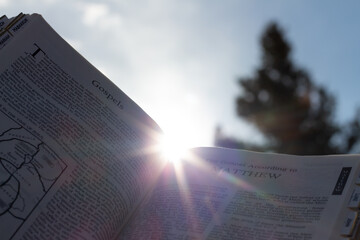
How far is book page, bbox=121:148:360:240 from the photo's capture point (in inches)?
33.8

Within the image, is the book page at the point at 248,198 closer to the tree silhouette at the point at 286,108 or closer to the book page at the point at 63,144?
the book page at the point at 63,144

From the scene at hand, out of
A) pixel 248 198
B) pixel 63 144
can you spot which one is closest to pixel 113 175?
pixel 63 144

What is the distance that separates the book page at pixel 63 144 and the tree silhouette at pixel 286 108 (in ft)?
33.8

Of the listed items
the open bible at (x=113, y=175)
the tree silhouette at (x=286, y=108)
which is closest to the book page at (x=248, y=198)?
the open bible at (x=113, y=175)

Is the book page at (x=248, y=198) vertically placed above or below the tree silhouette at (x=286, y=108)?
below

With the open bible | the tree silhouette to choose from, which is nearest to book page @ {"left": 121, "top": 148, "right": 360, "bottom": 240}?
the open bible

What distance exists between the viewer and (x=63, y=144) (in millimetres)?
887

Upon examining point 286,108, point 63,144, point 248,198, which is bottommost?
point 63,144

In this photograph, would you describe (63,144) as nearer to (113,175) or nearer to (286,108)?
(113,175)

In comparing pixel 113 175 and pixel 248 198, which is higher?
pixel 248 198

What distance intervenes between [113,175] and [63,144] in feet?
0.38

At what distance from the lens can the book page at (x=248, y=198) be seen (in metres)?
0.86

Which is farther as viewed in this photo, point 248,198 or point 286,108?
point 286,108

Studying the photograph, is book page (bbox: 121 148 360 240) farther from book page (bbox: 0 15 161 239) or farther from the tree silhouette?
the tree silhouette
